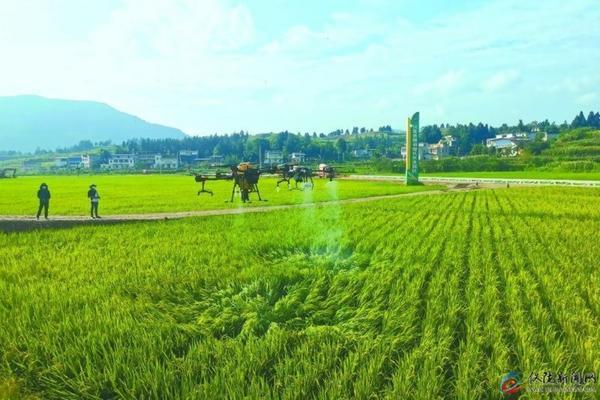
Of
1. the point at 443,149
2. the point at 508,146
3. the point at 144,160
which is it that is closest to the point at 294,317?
the point at 508,146

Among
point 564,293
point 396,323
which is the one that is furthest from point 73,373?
point 564,293

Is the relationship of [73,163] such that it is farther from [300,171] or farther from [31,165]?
[300,171]

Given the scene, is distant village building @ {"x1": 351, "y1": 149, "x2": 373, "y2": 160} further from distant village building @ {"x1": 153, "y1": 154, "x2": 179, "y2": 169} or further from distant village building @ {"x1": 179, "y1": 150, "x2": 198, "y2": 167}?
distant village building @ {"x1": 153, "y1": 154, "x2": 179, "y2": 169}

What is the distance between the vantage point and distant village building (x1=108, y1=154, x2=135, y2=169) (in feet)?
459

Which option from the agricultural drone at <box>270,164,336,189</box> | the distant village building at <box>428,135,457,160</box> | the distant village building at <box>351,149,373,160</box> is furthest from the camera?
the distant village building at <box>428,135,457,160</box>

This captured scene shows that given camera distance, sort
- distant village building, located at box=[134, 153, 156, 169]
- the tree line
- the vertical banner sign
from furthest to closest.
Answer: distant village building, located at box=[134, 153, 156, 169] < the tree line < the vertical banner sign

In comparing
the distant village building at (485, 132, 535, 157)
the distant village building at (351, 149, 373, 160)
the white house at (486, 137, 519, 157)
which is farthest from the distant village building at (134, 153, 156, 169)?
the white house at (486, 137, 519, 157)

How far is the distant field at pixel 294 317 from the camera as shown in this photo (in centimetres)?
495

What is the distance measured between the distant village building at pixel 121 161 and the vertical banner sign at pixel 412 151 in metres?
109

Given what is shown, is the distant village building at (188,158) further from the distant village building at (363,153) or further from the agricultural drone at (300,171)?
the agricultural drone at (300,171)

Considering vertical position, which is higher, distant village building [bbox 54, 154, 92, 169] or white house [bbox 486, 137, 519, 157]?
white house [bbox 486, 137, 519, 157]

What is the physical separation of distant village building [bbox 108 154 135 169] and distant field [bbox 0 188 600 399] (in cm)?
13620

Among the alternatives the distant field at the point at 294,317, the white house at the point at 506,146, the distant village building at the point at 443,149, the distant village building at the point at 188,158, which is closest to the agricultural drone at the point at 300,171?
the distant field at the point at 294,317

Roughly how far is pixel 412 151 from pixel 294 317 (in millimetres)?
46291
